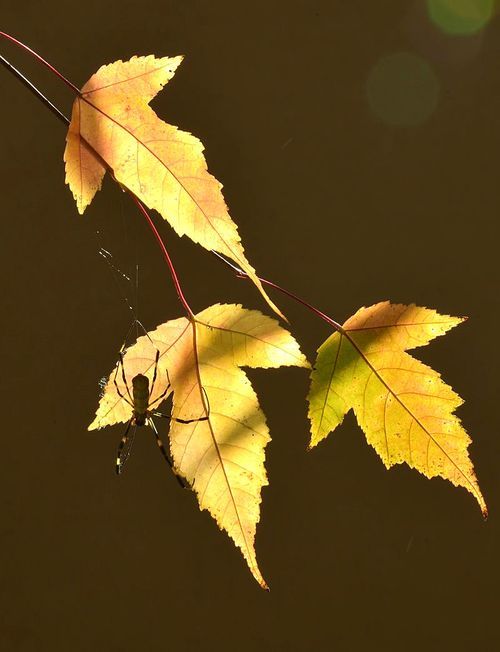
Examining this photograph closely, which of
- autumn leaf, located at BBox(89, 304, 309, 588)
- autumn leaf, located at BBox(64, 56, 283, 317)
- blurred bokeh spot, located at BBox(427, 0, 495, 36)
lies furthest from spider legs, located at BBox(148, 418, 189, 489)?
blurred bokeh spot, located at BBox(427, 0, 495, 36)

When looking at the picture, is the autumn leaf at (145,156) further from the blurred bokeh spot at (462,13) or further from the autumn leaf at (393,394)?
the blurred bokeh spot at (462,13)

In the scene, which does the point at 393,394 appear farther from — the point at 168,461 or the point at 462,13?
the point at 462,13

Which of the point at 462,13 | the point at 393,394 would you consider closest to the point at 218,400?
the point at 393,394

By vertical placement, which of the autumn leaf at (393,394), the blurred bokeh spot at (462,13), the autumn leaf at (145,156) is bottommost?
the autumn leaf at (393,394)

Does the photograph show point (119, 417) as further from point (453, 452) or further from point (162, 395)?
point (453, 452)

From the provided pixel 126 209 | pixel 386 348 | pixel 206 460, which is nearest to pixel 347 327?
pixel 386 348

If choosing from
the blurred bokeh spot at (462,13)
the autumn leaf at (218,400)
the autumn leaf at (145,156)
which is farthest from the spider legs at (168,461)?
the blurred bokeh spot at (462,13)
